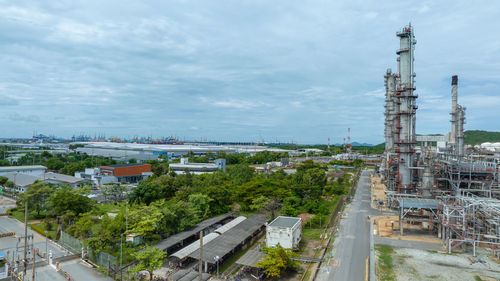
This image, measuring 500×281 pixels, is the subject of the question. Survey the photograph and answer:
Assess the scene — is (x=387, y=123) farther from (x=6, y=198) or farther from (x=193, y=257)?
(x=6, y=198)

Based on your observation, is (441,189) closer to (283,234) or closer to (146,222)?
(283,234)

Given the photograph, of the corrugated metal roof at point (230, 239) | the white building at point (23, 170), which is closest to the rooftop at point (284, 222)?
the corrugated metal roof at point (230, 239)

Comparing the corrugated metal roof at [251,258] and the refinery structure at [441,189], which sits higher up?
the refinery structure at [441,189]

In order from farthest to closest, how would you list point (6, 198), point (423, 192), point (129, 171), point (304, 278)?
point (129, 171)
point (6, 198)
point (423, 192)
point (304, 278)

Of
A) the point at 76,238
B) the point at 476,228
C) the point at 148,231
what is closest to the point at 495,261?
the point at 476,228

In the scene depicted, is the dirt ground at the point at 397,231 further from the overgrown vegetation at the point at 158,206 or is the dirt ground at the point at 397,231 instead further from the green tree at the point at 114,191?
the green tree at the point at 114,191

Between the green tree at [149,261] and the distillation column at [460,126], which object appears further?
the distillation column at [460,126]

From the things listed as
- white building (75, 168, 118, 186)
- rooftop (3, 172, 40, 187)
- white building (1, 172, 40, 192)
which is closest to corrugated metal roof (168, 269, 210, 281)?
white building (1, 172, 40, 192)
